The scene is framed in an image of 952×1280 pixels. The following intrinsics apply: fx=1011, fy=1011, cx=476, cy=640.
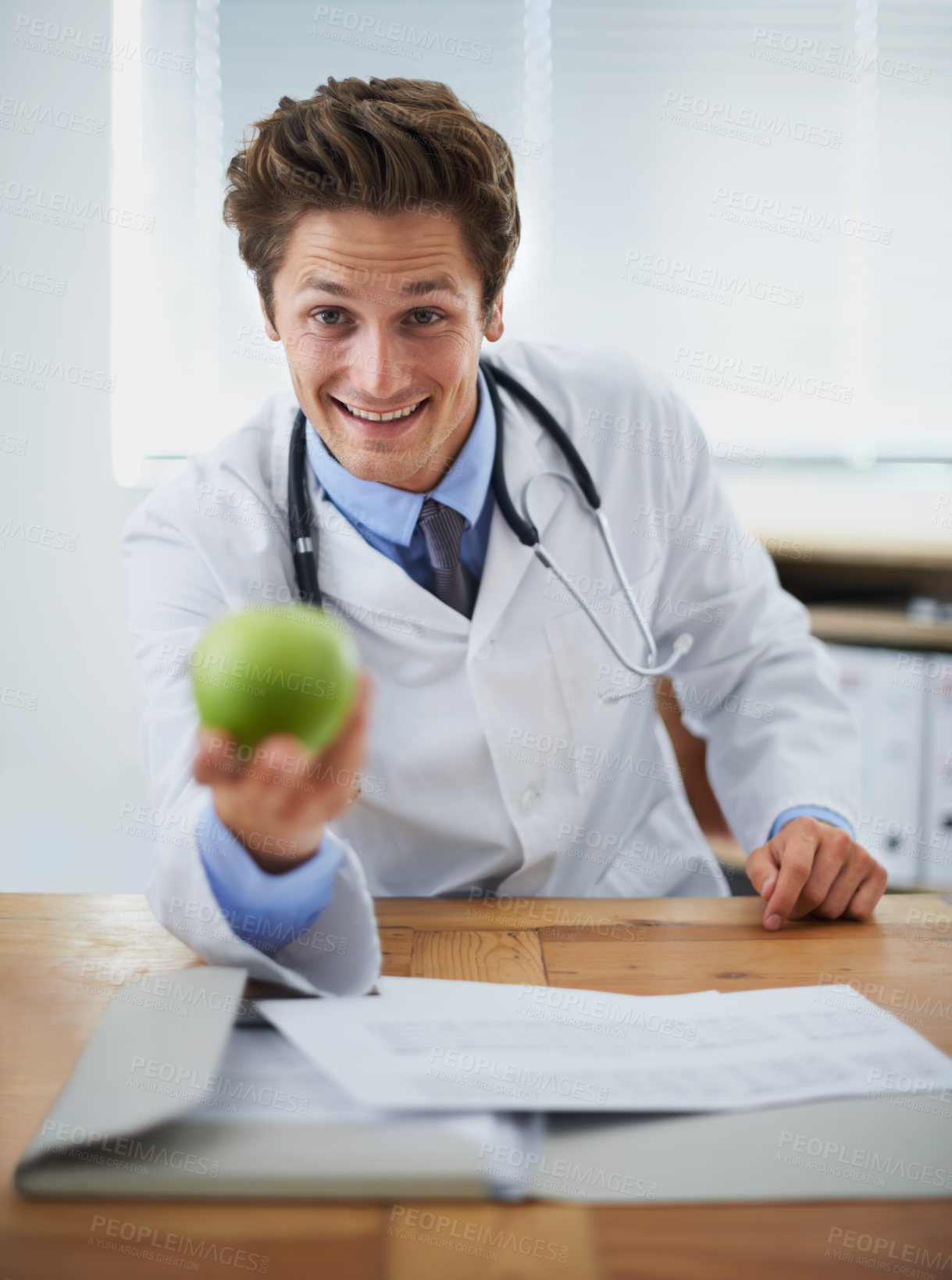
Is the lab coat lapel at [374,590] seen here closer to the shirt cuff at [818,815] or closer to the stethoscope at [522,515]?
the stethoscope at [522,515]

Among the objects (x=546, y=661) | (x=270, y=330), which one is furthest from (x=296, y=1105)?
(x=270, y=330)

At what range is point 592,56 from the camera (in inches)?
93.1

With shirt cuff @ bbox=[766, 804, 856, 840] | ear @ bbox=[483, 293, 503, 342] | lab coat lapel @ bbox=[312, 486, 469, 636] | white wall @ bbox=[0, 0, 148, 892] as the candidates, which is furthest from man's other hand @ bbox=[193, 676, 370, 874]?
white wall @ bbox=[0, 0, 148, 892]

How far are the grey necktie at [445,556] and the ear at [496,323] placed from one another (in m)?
0.24

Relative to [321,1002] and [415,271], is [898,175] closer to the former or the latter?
[415,271]

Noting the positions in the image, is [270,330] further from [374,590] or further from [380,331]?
[374,590]

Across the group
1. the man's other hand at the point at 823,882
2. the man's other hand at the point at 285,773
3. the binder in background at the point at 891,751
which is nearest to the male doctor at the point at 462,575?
the man's other hand at the point at 823,882

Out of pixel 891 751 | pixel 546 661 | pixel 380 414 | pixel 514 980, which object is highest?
pixel 380 414

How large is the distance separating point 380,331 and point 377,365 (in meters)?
0.04

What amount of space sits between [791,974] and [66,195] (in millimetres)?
2151

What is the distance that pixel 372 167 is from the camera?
3.26 feet

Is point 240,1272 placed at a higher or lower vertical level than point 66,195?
lower

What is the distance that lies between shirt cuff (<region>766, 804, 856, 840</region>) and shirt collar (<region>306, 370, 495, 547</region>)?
1.52 feet

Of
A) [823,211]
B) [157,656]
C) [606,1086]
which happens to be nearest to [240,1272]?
[606,1086]
